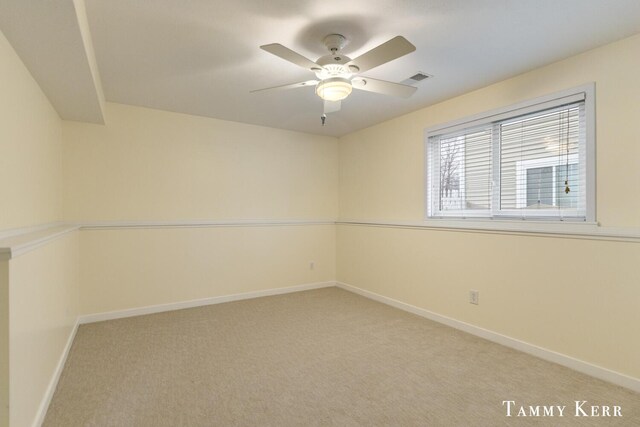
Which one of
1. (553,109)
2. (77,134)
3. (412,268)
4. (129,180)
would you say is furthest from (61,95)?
(553,109)

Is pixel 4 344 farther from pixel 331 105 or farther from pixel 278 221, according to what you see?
pixel 278 221

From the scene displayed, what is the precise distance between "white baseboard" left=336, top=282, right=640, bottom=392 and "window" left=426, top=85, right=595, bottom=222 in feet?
3.33

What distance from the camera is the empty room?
1.74 meters

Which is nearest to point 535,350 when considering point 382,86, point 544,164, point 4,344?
point 544,164

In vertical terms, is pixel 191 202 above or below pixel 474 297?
above

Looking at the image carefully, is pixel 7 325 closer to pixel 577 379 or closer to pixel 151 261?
pixel 151 261

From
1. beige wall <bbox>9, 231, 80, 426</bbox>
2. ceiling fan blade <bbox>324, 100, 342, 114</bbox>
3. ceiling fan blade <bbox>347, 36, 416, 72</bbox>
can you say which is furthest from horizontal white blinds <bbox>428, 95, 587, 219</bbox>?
beige wall <bbox>9, 231, 80, 426</bbox>

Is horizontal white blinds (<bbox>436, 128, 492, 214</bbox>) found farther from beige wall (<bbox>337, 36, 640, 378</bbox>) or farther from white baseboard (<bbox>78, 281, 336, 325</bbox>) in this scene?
white baseboard (<bbox>78, 281, 336, 325</bbox>)

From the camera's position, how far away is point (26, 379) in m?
1.46

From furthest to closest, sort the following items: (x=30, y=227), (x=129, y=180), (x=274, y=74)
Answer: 1. (x=129, y=180)
2. (x=274, y=74)
3. (x=30, y=227)

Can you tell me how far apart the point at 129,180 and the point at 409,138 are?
3.11 m

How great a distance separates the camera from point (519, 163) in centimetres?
268

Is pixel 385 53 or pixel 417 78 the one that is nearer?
pixel 385 53

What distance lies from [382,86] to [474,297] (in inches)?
80.9
